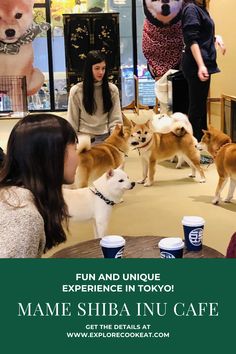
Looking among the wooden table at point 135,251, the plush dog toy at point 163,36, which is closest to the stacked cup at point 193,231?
the wooden table at point 135,251

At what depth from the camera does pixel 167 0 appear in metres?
6.66

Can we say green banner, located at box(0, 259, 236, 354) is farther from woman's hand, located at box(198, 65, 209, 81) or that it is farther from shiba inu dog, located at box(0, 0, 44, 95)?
shiba inu dog, located at box(0, 0, 44, 95)

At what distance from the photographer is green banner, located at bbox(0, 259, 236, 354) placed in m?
0.74

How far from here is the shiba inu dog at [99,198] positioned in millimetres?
2695

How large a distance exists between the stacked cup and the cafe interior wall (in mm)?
5624

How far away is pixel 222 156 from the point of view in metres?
3.70

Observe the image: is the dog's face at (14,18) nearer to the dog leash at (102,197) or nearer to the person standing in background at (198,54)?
the person standing in background at (198,54)

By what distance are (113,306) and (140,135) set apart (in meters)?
3.75

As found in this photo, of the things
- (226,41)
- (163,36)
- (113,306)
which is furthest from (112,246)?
(226,41)

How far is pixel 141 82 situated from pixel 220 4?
379 centimetres

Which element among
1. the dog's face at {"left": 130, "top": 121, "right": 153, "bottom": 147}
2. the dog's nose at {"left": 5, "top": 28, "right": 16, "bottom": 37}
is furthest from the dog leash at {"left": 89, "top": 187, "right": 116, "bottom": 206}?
the dog's nose at {"left": 5, "top": 28, "right": 16, "bottom": 37}

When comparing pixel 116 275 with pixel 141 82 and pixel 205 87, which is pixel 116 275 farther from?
pixel 141 82

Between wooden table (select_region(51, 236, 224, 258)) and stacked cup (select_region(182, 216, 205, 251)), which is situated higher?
stacked cup (select_region(182, 216, 205, 251))

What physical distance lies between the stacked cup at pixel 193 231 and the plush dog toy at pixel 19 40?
8440mm
